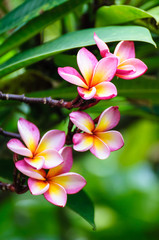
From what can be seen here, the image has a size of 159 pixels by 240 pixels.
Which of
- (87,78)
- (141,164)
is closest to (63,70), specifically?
(87,78)

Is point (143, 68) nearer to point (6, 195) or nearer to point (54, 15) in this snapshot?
Result: point (54, 15)

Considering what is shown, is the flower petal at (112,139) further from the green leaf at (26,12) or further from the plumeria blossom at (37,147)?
the green leaf at (26,12)

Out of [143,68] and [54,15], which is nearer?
[143,68]

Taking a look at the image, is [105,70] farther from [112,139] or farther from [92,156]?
[92,156]

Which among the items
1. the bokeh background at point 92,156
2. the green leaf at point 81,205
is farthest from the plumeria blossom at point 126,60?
the green leaf at point 81,205

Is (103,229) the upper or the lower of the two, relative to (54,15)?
lower
